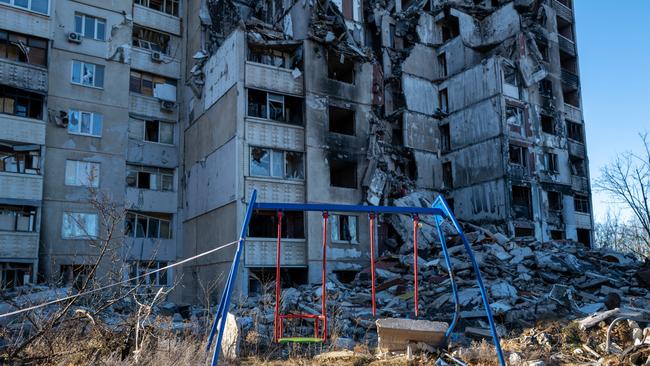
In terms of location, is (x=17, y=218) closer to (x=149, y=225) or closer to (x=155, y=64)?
(x=149, y=225)

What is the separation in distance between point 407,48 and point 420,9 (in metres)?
3.26

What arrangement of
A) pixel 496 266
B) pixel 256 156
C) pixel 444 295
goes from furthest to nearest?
pixel 256 156 → pixel 496 266 → pixel 444 295

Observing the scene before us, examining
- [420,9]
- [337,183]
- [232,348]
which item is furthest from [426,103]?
[232,348]

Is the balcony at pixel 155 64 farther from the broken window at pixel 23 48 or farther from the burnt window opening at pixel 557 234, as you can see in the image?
the burnt window opening at pixel 557 234

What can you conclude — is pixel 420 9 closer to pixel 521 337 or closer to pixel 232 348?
pixel 521 337

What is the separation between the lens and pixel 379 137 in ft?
95.8

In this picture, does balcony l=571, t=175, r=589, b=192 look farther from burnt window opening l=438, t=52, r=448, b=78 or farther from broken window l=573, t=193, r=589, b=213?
burnt window opening l=438, t=52, r=448, b=78

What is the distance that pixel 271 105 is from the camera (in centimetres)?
2520

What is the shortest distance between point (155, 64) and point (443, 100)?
19.4 m

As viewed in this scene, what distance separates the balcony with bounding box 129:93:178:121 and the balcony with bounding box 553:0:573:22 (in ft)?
92.9

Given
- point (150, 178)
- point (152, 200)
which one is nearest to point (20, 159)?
point (150, 178)

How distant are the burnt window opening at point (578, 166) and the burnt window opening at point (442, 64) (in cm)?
1100

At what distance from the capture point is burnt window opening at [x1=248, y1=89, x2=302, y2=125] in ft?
81.4

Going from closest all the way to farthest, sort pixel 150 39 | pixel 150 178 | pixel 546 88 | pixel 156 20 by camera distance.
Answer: pixel 150 178
pixel 156 20
pixel 150 39
pixel 546 88
